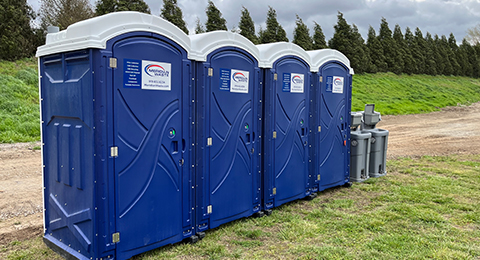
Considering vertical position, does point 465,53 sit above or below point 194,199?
above

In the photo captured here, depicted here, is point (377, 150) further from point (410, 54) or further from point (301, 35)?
point (410, 54)

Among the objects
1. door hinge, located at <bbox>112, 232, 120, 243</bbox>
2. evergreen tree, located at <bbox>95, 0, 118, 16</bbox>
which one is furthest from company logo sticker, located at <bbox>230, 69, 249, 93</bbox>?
evergreen tree, located at <bbox>95, 0, 118, 16</bbox>

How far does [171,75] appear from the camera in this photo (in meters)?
4.11

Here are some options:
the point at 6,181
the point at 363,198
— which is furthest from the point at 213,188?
the point at 6,181

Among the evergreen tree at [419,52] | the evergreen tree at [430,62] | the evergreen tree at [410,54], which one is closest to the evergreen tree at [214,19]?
the evergreen tree at [410,54]

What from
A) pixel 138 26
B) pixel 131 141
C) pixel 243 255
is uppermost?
pixel 138 26

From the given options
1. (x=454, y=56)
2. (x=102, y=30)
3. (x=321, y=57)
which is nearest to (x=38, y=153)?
(x=102, y=30)

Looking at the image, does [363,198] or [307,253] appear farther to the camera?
[363,198]

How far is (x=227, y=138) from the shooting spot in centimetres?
487

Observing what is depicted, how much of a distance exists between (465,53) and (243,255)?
53143 mm

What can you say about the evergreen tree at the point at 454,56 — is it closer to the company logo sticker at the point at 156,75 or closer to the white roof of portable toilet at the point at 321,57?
the white roof of portable toilet at the point at 321,57

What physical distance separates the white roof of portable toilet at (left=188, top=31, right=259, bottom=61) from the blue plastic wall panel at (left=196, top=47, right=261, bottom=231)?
0.07m

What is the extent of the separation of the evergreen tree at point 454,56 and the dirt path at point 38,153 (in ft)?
96.4

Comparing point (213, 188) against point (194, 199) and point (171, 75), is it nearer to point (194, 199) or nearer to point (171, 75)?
point (194, 199)
